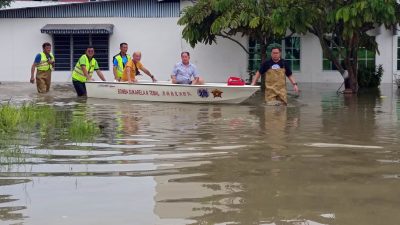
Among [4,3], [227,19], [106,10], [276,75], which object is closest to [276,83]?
[276,75]

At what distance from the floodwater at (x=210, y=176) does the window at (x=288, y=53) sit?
57.6ft

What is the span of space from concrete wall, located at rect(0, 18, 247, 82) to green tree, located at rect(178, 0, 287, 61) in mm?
A: 5066

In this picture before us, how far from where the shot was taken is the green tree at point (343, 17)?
16.2 m

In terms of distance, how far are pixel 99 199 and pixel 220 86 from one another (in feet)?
31.3

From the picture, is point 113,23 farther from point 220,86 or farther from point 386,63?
point 220,86

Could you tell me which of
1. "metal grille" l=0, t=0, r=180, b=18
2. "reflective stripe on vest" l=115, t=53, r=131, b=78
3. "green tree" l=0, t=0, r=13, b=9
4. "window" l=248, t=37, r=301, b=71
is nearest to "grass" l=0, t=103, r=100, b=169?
"reflective stripe on vest" l=115, t=53, r=131, b=78

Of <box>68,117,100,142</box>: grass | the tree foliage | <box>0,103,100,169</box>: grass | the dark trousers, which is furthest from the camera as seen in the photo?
the dark trousers

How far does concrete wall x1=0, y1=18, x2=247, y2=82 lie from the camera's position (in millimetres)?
27656

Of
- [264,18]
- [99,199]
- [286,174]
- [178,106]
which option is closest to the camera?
[99,199]

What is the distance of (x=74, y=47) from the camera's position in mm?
27703

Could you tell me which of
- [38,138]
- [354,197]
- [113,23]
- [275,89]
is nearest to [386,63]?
[113,23]

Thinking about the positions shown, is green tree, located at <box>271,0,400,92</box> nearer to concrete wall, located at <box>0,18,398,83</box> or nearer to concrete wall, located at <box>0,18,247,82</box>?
concrete wall, located at <box>0,18,398,83</box>

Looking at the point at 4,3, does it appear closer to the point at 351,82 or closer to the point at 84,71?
the point at 84,71

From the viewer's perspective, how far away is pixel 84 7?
2770cm
